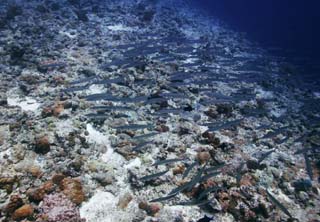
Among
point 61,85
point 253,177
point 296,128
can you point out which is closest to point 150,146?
point 253,177

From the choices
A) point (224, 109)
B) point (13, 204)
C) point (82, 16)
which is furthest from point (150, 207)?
point (82, 16)

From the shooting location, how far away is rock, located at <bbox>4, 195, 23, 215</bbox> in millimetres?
5504

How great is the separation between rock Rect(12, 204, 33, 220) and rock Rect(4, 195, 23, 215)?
0.07 meters

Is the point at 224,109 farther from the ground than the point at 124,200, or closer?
farther from the ground

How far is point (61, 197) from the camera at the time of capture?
587 centimetres

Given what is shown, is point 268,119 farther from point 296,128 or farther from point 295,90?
point 295,90

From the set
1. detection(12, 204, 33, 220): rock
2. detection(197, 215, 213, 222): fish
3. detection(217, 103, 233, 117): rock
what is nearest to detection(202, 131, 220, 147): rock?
detection(217, 103, 233, 117): rock

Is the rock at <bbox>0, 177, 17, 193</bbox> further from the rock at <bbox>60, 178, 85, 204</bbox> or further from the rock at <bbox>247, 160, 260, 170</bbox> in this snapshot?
the rock at <bbox>247, 160, 260, 170</bbox>

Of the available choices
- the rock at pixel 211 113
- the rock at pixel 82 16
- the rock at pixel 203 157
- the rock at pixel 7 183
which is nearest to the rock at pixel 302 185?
the rock at pixel 203 157

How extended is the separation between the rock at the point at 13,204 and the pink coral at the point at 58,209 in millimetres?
423

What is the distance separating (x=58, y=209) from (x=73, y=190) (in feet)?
2.17

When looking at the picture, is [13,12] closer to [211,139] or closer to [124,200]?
[211,139]

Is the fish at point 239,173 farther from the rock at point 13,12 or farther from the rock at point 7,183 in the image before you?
the rock at point 13,12

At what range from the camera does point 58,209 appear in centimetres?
559
